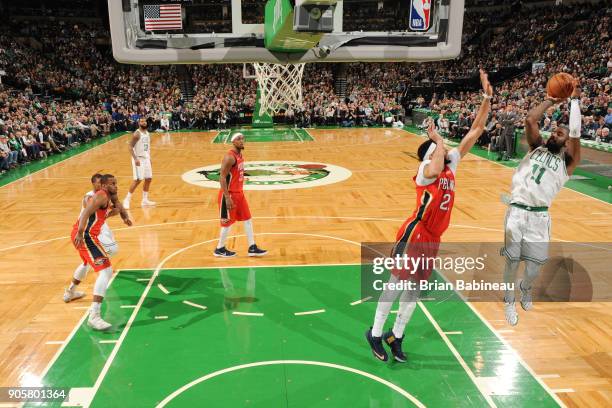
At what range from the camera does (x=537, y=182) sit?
13.3ft

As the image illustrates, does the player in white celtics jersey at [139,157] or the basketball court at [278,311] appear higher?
the player in white celtics jersey at [139,157]

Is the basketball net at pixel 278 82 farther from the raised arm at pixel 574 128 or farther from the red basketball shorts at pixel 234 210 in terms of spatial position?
the raised arm at pixel 574 128

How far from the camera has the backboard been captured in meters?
5.23

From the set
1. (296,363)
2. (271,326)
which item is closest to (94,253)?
(271,326)

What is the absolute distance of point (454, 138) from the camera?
19516mm

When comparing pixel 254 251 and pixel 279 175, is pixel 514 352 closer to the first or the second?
pixel 254 251

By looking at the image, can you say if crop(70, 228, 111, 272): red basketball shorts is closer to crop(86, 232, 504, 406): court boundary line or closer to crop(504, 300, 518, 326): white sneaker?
crop(86, 232, 504, 406): court boundary line

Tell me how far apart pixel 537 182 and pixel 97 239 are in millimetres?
4061

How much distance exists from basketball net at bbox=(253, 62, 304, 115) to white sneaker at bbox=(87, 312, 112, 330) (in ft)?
38.1

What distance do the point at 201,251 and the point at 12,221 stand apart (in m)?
3.92

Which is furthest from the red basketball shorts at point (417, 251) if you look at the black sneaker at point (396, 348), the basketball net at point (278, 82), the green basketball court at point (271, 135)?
the green basketball court at point (271, 135)

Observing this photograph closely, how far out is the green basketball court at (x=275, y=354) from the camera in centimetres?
388

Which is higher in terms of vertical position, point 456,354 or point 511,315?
point 511,315

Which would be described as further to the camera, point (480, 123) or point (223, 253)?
point (223, 253)
